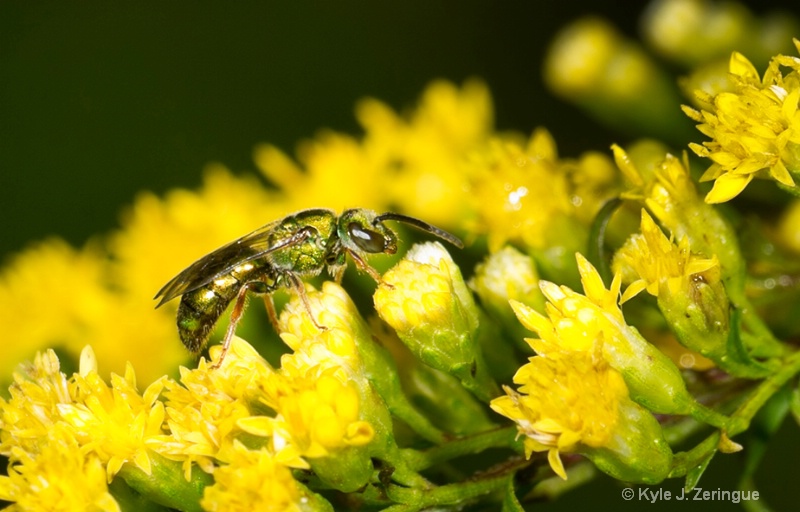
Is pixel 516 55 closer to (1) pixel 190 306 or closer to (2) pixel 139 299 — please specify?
(2) pixel 139 299

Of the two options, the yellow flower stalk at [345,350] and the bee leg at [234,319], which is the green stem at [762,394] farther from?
the bee leg at [234,319]

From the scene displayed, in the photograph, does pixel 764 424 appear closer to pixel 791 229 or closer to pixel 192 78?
pixel 791 229

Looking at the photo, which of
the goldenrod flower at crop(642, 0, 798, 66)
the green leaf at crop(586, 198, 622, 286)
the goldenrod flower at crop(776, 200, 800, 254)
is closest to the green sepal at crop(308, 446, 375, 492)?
the green leaf at crop(586, 198, 622, 286)

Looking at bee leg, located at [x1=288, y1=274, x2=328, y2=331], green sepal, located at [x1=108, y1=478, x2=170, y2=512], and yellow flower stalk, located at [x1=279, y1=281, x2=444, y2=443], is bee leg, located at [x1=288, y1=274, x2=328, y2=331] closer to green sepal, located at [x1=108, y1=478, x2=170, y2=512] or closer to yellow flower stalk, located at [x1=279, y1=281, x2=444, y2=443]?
yellow flower stalk, located at [x1=279, y1=281, x2=444, y2=443]

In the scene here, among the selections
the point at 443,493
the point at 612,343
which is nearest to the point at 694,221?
the point at 612,343

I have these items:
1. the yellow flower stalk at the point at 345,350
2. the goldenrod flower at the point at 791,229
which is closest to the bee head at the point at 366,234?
the yellow flower stalk at the point at 345,350

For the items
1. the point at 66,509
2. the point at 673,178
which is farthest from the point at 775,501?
the point at 66,509
